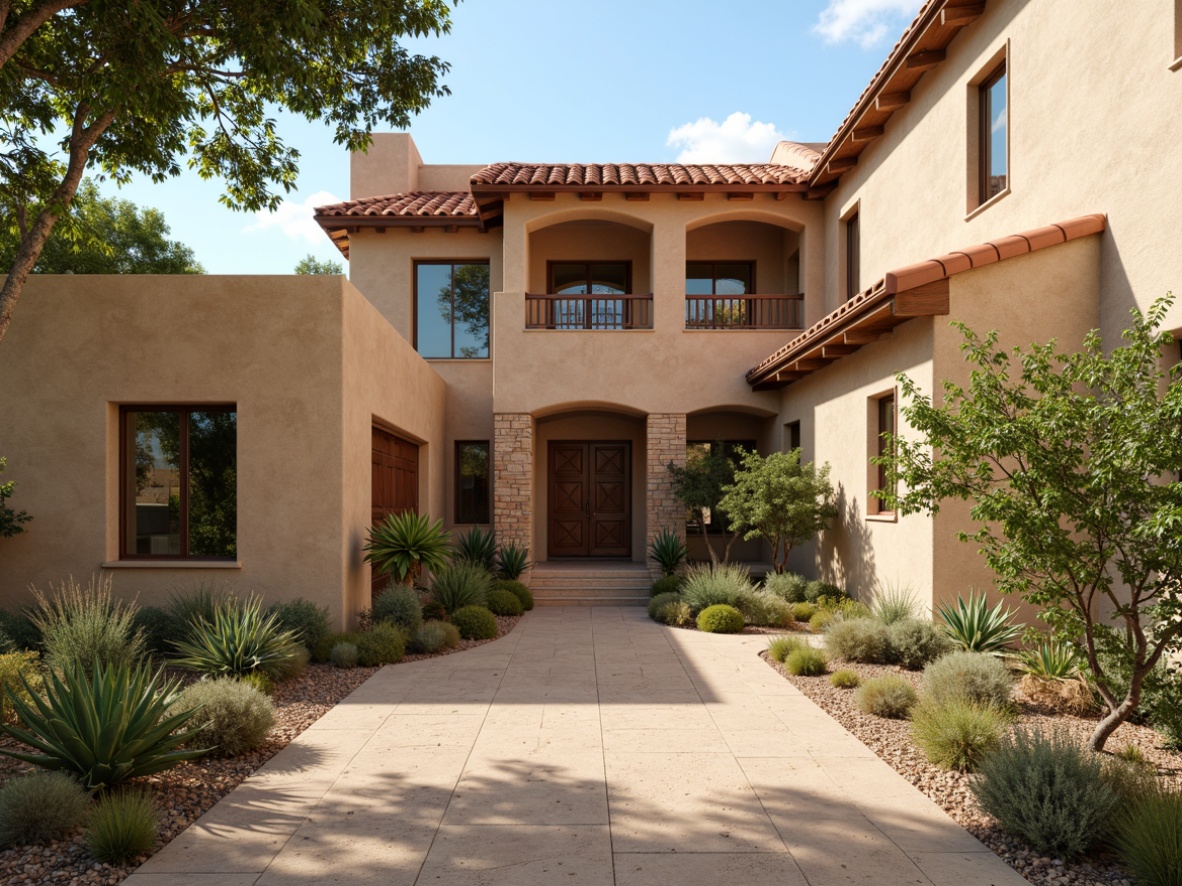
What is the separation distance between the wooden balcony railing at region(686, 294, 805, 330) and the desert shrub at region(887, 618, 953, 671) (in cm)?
857

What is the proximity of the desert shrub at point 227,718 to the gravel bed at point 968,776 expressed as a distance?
4532 millimetres

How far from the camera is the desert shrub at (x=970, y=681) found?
21.2 ft

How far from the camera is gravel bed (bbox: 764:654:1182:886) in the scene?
4.00 metres

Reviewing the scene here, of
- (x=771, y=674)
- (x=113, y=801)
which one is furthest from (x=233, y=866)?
(x=771, y=674)

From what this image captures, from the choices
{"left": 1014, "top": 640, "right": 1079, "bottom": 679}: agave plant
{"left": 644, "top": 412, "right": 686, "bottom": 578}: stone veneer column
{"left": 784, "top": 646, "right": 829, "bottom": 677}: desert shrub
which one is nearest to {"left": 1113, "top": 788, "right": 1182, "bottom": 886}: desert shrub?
{"left": 1014, "top": 640, "right": 1079, "bottom": 679}: agave plant

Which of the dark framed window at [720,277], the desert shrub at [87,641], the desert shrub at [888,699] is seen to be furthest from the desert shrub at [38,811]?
the dark framed window at [720,277]

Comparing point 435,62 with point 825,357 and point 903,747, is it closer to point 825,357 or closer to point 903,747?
point 825,357

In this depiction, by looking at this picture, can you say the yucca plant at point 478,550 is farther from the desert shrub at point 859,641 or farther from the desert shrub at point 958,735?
the desert shrub at point 958,735

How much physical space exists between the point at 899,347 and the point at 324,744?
7.83m

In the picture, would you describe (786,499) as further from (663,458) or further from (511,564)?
(511,564)

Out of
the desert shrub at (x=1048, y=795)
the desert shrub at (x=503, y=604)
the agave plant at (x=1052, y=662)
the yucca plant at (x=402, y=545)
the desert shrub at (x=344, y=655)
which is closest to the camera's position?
the desert shrub at (x=1048, y=795)

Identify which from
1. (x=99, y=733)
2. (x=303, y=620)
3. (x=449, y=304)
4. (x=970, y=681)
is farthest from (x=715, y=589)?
(x=449, y=304)

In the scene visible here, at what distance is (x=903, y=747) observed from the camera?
5.93 metres

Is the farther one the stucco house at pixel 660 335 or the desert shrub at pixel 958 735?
the stucco house at pixel 660 335
